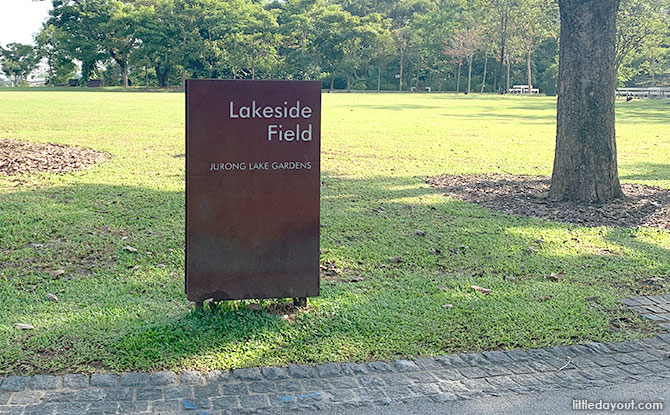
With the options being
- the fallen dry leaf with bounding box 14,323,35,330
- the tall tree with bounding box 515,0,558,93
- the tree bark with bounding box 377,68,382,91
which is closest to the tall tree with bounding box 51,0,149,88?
the tree bark with bounding box 377,68,382,91

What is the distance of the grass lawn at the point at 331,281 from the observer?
173 inches

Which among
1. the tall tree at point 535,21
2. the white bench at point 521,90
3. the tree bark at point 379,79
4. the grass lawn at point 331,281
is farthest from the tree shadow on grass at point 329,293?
the tree bark at point 379,79

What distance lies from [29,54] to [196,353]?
7847 cm

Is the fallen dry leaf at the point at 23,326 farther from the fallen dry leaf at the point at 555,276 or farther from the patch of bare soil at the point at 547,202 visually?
the patch of bare soil at the point at 547,202

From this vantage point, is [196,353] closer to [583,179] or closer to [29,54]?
[583,179]

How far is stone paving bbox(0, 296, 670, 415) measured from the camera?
366 cm

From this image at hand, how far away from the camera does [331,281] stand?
586cm

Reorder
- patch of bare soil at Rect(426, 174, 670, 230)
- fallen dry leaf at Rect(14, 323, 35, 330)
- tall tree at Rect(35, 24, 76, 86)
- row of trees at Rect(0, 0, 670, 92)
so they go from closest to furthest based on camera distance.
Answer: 1. fallen dry leaf at Rect(14, 323, 35, 330)
2. patch of bare soil at Rect(426, 174, 670, 230)
3. row of trees at Rect(0, 0, 670, 92)
4. tall tree at Rect(35, 24, 76, 86)

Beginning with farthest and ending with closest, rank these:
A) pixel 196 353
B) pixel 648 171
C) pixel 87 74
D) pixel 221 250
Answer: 1. pixel 87 74
2. pixel 648 171
3. pixel 221 250
4. pixel 196 353

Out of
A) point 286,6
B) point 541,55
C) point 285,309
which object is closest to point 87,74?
point 286,6

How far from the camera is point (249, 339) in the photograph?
4488 mm

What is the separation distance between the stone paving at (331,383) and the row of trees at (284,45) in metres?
61.9

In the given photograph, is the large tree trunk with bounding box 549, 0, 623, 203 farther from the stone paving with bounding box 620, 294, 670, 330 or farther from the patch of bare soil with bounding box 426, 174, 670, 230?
the stone paving with bounding box 620, 294, 670, 330

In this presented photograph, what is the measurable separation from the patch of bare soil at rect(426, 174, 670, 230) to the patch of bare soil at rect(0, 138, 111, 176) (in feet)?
19.1
